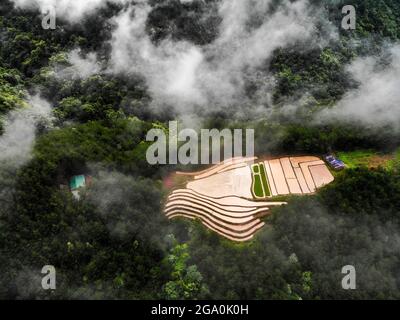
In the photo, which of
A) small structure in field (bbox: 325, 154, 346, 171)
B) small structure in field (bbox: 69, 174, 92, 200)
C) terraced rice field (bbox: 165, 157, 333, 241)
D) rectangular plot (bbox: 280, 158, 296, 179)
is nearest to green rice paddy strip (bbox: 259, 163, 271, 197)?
terraced rice field (bbox: 165, 157, 333, 241)

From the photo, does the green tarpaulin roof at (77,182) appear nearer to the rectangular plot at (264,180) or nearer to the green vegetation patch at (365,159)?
the rectangular plot at (264,180)

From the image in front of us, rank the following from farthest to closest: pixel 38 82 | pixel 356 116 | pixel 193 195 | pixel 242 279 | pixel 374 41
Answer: pixel 374 41, pixel 38 82, pixel 356 116, pixel 193 195, pixel 242 279

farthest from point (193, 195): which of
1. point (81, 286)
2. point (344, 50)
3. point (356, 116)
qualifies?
point (344, 50)

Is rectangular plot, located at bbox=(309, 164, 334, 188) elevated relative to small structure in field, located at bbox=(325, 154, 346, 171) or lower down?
lower down

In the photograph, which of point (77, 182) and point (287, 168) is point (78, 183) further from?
point (287, 168)

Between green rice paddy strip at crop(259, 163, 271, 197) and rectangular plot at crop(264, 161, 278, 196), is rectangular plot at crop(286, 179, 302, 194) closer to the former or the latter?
rectangular plot at crop(264, 161, 278, 196)

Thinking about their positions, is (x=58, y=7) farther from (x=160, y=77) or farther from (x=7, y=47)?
(x=160, y=77)
